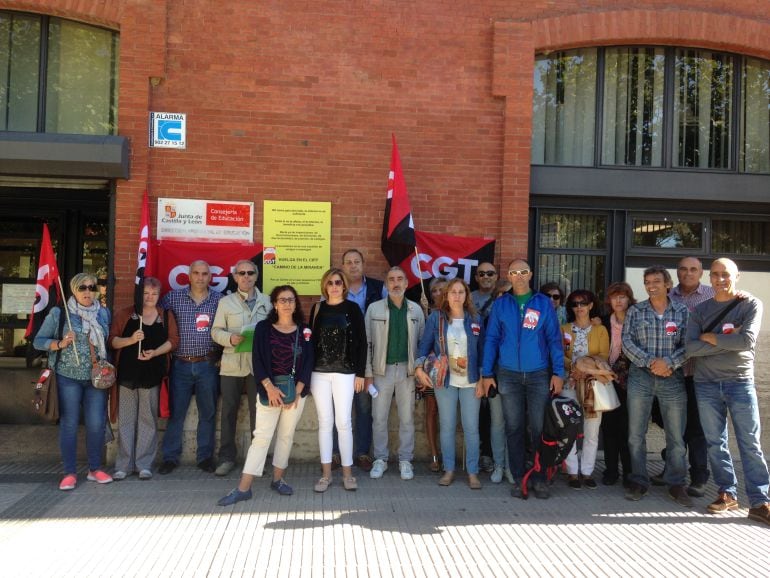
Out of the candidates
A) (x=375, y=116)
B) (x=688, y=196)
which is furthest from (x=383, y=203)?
(x=688, y=196)

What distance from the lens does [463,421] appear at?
6070mm

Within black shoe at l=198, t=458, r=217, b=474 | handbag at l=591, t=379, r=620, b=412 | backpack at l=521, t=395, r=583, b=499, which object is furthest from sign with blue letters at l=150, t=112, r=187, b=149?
handbag at l=591, t=379, r=620, b=412

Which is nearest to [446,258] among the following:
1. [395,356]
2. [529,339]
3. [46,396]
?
[395,356]

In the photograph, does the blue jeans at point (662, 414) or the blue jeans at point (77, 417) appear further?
the blue jeans at point (77, 417)

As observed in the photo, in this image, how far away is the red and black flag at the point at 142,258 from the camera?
619 cm

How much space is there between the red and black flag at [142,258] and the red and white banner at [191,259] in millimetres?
274

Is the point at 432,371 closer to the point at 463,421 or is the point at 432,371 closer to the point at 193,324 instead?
the point at 463,421

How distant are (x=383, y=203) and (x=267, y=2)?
99.1 inches

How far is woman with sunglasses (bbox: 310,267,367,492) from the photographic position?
18.8 ft

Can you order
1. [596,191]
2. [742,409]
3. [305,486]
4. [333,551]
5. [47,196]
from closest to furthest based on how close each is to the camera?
[333,551], [742,409], [305,486], [596,191], [47,196]

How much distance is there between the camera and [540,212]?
25.5ft

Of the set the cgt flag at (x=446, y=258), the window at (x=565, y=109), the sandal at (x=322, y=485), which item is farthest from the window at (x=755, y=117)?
the sandal at (x=322, y=485)

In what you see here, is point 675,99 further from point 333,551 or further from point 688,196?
point 333,551

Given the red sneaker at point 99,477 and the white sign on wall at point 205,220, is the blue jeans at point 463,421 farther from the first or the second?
the red sneaker at point 99,477
